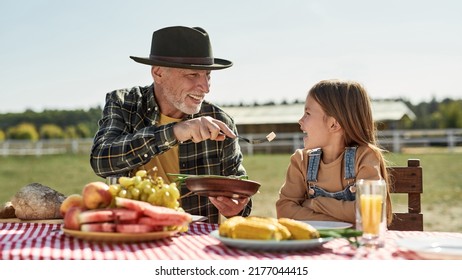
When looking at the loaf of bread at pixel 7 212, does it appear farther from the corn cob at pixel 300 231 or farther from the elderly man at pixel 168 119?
the corn cob at pixel 300 231

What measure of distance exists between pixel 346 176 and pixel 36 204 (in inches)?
45.9

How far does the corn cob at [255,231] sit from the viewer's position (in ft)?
4.97

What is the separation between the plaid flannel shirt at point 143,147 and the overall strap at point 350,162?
666 millimetres

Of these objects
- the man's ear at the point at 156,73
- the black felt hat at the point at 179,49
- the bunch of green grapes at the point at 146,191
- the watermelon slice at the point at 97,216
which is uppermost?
the black felt hat at the point at 179,49

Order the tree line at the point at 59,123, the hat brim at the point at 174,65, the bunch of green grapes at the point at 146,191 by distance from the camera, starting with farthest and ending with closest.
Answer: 1. the tree line at the point at 59,123
2. the hat brim at the point at 174,65
3. the bunch of green grapes at the point at 146,191

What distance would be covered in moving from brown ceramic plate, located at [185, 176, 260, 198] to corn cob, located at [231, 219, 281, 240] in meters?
0.37

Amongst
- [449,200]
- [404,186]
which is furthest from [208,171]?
[449,200]

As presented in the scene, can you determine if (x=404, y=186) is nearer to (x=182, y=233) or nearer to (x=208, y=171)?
(x=208, y=171)

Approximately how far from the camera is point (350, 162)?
7.97 ft

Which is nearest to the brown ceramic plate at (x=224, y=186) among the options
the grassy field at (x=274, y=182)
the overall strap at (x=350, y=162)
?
the overall strap at (x=350, y=162)

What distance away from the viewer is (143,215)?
5.37 feet

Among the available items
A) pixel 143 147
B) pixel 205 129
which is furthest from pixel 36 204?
pixel 205 129

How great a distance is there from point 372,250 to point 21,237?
0.95 m

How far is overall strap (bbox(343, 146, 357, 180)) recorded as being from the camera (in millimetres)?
2410
